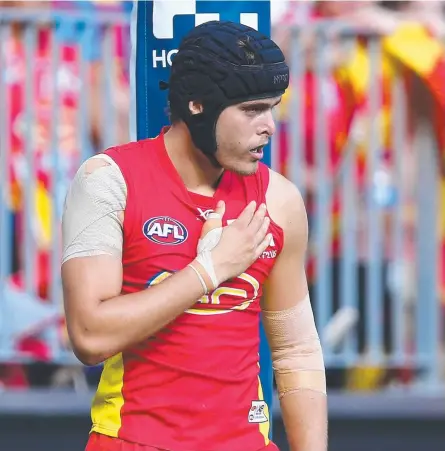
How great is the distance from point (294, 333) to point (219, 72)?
2.81ft

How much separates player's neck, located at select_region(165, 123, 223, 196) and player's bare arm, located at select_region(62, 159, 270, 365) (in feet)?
0.45

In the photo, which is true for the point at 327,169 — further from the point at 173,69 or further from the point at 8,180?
the point at 173,69

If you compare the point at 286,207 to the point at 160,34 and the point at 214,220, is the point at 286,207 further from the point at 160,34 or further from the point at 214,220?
the point at 160,34

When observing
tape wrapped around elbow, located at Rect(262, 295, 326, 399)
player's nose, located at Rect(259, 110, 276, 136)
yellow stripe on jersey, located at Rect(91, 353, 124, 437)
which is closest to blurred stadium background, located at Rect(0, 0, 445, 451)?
tape wrapped around elbow, located at Rect(262, 295, 326, 399)

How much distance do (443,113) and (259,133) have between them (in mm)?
3515

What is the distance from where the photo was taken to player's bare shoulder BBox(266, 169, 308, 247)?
3.45 metres

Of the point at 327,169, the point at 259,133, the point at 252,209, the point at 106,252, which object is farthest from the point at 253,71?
the point at 327,169

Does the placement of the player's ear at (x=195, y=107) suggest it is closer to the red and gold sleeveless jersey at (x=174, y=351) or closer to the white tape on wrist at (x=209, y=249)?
the red and gold sleeveless jersey at (x=174, y=351)

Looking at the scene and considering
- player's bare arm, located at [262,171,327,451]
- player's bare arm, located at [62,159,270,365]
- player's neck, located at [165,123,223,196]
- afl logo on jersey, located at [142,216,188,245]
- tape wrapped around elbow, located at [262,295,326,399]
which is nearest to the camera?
player's bare arm, located at [62,159,270,365]

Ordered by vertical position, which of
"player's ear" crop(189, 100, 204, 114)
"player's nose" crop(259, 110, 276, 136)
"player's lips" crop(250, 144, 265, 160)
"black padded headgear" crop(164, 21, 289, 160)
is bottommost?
"player's lips" crop(250, 144, 265, 160)

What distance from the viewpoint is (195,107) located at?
328 cm

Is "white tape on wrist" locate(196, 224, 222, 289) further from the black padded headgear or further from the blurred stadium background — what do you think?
the blurred stadium background

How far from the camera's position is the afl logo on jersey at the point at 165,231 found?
10.6ft

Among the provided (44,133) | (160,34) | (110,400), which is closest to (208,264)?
(110,400)
